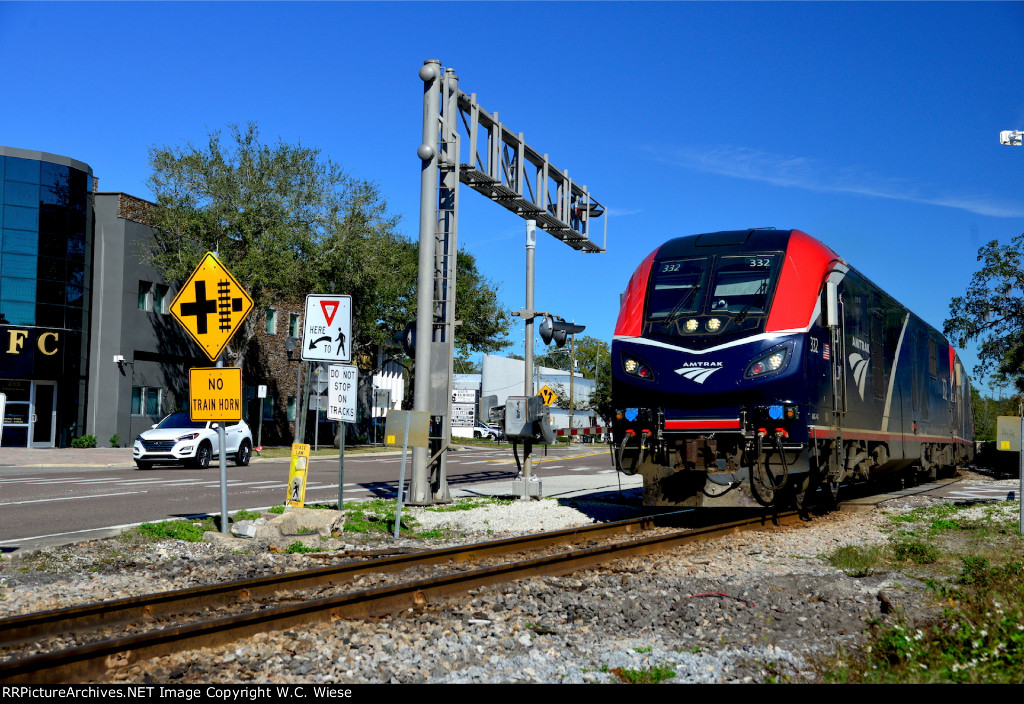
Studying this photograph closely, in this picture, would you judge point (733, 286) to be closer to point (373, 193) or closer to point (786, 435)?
point (786, 435)

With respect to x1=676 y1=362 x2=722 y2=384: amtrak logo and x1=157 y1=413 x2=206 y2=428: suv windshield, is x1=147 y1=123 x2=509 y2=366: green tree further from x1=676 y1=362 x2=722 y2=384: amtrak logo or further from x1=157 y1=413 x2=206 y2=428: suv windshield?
x1=676 y1=362 x2=722 y2=384: amtrak logo

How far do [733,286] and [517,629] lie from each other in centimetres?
684

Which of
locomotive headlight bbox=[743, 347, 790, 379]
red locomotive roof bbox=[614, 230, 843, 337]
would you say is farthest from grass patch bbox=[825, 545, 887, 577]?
red locomotive roof bbox=[614, 230, 843, 337]

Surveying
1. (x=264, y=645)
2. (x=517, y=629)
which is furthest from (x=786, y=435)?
(x=264, y=645)

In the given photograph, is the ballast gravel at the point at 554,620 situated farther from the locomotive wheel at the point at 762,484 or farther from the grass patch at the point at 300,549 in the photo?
the locomotive wheel at the point at 762,484

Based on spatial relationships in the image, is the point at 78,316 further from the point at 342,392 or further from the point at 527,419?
the point at 342,392

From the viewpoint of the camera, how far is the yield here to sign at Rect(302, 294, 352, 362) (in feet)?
41.4

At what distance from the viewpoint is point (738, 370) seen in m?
11.2

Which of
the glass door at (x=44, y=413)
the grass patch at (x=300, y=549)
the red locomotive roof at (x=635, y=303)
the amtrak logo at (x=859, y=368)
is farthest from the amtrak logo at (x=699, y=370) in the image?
the glass door at (x=44, y=413)

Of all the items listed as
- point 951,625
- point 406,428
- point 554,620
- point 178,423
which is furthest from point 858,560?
point 178,423

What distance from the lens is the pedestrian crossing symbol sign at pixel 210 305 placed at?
1061cm

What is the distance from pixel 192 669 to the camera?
16.5ft

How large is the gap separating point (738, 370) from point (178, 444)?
18.1 m

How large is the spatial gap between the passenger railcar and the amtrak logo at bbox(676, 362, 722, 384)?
1 centimetres
